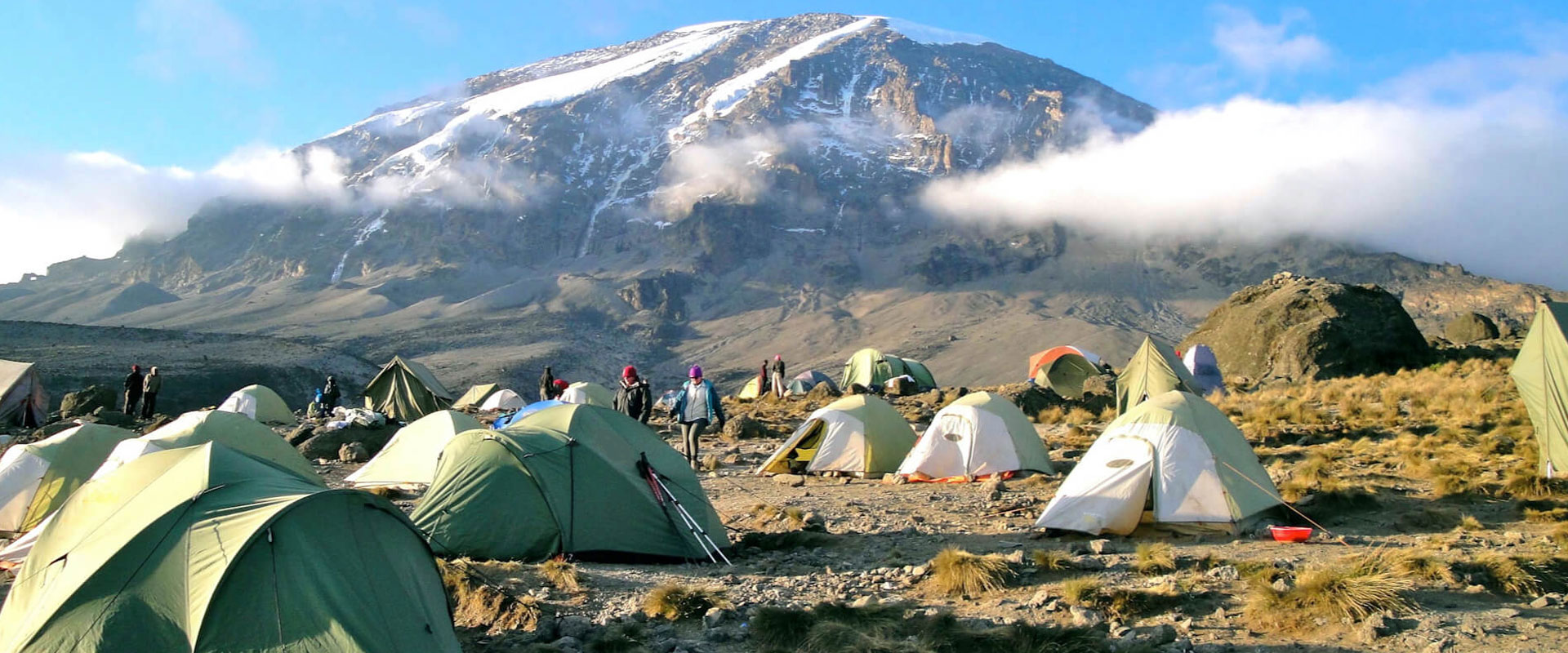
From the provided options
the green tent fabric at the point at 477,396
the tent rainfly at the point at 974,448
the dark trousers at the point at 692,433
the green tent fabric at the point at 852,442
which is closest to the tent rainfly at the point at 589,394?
the green tent fabric at the point at 477,396

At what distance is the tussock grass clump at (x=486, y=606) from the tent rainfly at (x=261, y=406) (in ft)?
75.4

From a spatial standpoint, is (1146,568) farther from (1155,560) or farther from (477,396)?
(477,396)

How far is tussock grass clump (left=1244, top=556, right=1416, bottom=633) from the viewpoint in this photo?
274 inches

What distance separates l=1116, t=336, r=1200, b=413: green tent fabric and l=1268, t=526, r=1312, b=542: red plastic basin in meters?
11.8

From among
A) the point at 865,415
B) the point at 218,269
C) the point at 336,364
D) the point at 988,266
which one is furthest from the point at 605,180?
the point at 865,415

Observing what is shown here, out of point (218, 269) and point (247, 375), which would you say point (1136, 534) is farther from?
point (218, 269)

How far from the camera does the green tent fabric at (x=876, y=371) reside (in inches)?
1646

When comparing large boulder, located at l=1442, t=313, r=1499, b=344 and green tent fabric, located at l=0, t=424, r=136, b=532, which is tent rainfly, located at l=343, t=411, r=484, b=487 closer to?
green tent fabric, located at l=0, t=424, r=136, b=532

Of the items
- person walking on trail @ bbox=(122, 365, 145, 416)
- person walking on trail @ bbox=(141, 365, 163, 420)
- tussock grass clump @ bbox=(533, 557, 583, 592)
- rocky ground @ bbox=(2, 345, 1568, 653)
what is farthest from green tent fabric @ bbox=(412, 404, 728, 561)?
person walking on trail @ bbox=(122, 365, 145, 416)

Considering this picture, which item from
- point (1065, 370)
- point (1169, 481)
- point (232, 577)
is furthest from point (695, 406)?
point (1065, 370)

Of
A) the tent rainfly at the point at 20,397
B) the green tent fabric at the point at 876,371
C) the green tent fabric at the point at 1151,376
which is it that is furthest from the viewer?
the green tent fabric at the point at 876,371

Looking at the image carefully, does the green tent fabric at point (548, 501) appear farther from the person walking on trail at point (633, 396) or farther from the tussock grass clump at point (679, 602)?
the person walking on trail at point (633, 396)

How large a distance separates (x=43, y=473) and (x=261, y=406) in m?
17.3

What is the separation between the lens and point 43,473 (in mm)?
12203
